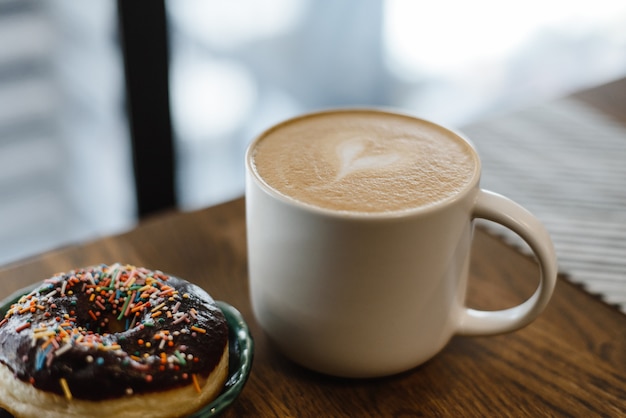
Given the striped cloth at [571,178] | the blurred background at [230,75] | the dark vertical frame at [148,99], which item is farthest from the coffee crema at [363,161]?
the dark vertical frame at [148,99]

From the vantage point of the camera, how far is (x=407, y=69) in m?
2.62

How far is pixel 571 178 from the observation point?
0.99m

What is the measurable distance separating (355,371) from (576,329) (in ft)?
0.87

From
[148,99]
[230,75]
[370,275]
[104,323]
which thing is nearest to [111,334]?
[104,323]

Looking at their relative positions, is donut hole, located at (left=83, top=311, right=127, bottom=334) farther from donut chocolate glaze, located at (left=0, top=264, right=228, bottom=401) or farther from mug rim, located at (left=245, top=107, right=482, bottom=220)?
mug rim, located at (left=245, top=107, right=482, bottom=220)

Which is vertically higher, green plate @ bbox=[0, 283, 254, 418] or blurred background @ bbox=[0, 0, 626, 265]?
green plate @ bbox=[0, 283, 254, 418]

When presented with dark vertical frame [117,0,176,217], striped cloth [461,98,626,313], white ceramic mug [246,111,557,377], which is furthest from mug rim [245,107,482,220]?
dark vertical frame [117,0,176,217]

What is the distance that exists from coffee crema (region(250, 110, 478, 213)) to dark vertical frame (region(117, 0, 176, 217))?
0.93m

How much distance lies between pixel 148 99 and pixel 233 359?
1141 millimetres

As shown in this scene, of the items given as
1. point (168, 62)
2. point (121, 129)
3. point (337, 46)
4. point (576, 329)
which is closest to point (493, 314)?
point (576, 329)

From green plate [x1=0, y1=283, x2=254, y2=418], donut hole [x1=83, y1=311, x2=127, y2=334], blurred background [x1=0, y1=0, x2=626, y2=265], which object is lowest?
blurred background [x1=0, y1=0, x2=626, y2=265]

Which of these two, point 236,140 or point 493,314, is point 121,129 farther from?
point 493,314

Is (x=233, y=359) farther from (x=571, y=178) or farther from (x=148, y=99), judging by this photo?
(x=148, y=99)

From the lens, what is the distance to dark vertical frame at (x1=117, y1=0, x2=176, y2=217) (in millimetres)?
1511
